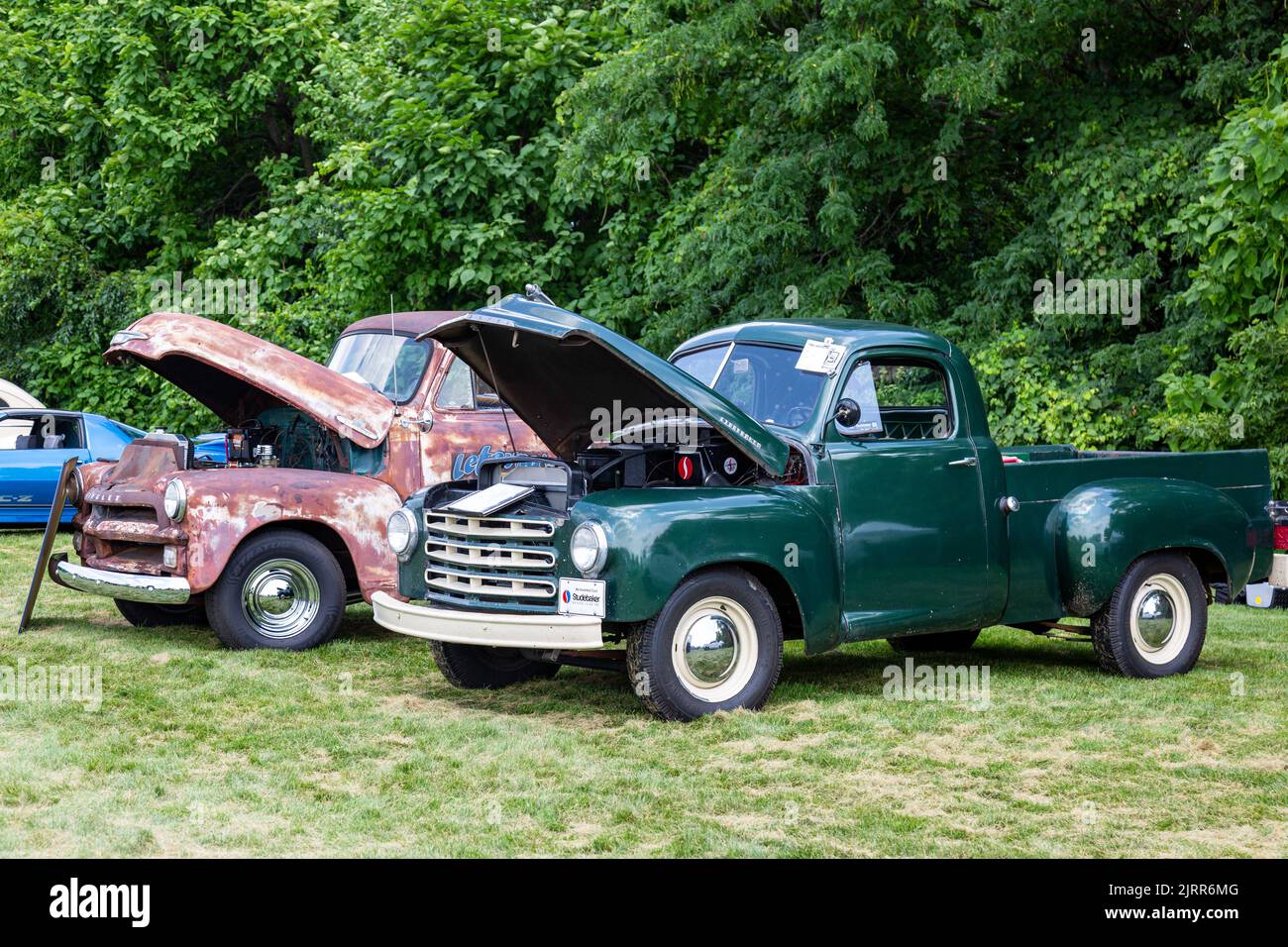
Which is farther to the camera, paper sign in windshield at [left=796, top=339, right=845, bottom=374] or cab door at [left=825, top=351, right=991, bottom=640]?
paper sign in windshield at [left=796, top=339, right=845, bottom=374]

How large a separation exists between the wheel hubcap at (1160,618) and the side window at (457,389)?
4.73 meters

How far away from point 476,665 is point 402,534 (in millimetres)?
895

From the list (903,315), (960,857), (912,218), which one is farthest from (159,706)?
(912,218)

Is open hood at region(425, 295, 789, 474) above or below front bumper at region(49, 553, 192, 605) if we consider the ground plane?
above

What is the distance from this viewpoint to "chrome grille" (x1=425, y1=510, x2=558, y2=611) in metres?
7.18

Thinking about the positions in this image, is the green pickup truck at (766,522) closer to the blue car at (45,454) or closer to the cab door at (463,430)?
the cab door at (463,430)

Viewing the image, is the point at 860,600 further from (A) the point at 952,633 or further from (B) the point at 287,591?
(B) the point at 287,591

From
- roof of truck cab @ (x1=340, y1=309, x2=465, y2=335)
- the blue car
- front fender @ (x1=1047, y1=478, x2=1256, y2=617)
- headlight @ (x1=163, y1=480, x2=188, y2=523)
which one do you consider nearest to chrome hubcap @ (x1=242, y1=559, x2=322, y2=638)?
headlight @ (x1=163, y1=480, x2=188, y2=523)

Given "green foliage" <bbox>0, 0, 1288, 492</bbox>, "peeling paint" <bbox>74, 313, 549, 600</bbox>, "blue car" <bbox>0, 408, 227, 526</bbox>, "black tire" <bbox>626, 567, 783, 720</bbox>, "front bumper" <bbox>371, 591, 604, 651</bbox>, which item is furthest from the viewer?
"blue car" <bbox>0, 408, 227, 526</bbox>

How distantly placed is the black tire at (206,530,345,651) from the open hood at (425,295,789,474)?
77.6 inches

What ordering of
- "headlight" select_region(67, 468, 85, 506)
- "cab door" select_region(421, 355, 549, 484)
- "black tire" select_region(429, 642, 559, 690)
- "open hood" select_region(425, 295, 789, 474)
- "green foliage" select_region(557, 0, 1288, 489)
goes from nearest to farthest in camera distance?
"open hood" select_region(425, 295, 789, 474)
"black tire" select_region(429, 642, 559, 690)
"headlight" select_region(67, 468, 85, 506)
"cab door" select_region(421, 355, 549, 484)
"green foliage" select_region(557, 0, 1288, 489)

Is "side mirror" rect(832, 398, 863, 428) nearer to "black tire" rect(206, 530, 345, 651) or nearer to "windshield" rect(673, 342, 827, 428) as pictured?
"windshield" rect(673, 342, 827, 428)

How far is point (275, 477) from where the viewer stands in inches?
372

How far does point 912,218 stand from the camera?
1659cm
